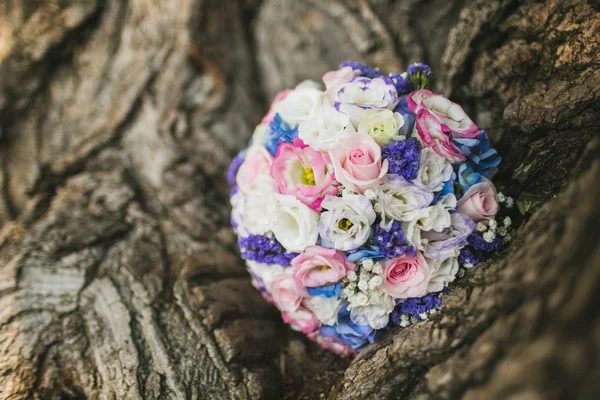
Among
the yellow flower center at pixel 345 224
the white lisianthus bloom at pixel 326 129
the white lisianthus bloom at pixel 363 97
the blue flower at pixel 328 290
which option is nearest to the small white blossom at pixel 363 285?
the blue flower at pixel 328 290

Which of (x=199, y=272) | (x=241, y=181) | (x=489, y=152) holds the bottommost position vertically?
(x=489, y=152)

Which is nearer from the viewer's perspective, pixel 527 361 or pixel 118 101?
pixel 527 361

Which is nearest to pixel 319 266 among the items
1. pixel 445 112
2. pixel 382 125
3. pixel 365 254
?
pixel 365 254

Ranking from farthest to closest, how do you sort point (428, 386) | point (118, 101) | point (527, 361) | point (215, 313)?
point (118, 101)
point (215, 313)
point (428, 386)
point (527, 361)

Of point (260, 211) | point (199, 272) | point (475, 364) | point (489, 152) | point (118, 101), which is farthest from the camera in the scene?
point (118, 101)

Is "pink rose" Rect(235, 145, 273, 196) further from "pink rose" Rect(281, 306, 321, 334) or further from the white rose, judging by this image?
the white rose

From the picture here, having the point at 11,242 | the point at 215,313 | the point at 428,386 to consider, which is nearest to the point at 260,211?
the point at 215,313

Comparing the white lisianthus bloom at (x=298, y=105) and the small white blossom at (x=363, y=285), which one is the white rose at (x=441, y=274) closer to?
the small white blossom at (x=363, y=285)

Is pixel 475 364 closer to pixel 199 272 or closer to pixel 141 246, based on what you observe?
pixel 199 272
